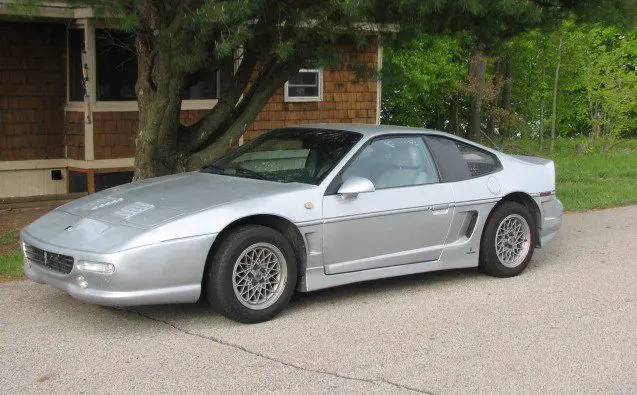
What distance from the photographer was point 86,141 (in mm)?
13805

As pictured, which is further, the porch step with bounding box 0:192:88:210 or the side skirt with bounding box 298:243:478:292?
the porch step with bounding box 0:192:88:210

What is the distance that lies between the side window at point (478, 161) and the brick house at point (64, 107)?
18.6ft

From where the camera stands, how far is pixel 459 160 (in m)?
7.90

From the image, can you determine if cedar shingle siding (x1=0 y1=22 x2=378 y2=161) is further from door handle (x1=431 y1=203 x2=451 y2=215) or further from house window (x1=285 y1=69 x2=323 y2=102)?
door handle (x1=431 y1=203 x2=451 y2=215)

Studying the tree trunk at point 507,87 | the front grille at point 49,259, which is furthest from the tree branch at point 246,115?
the tree trunk at point 507,87

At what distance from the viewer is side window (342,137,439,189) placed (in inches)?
285

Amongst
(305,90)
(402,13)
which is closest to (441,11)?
(402,13)

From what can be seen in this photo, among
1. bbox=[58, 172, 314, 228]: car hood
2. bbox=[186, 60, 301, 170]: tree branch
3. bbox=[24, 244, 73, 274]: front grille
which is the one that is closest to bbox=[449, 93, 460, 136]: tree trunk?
bbox=[186, 60, 301, 170]: tree branch

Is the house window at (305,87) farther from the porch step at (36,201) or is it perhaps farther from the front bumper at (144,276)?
the front bumper at (144,276)

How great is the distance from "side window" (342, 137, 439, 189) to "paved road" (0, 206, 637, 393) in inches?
38.2

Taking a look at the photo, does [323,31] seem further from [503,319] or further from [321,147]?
[503,319]

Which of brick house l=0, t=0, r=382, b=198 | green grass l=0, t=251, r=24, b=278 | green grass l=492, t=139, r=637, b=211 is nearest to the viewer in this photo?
green grass l=0, t=251, r=24, b=278

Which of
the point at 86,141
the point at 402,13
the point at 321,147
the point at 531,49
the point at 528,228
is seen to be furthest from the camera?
the point at 531,49

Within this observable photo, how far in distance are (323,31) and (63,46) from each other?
684 cm
